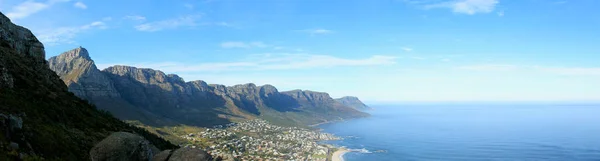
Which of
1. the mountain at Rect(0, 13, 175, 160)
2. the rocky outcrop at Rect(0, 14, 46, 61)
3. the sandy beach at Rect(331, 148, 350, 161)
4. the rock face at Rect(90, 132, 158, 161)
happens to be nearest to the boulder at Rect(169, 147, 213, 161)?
the rock face at Rect(90, 132, 158, 161)

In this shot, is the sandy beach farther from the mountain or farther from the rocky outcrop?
the mountain

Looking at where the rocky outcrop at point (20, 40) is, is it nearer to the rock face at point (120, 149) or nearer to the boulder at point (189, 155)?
the rock face at point (120, 149)

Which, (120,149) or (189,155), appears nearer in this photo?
(120,149)

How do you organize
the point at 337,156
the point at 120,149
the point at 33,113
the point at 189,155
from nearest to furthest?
the point at 120,149, the point at 189,155, the point at 33,113, the point at 337,156

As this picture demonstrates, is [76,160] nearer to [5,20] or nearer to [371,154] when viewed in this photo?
[5,20]

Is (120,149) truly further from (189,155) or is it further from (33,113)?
(33,113)

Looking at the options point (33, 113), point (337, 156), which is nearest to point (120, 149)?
point (33, 113)
